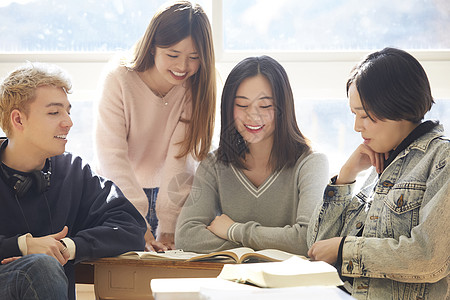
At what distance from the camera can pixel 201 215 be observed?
1.84m

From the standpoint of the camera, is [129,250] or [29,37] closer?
[129,250]

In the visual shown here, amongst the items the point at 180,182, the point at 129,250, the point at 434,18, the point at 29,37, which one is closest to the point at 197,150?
the point at 180,182

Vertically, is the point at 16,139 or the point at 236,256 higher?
the point at 16,139

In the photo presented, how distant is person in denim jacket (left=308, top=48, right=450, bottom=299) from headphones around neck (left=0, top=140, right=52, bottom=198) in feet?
2.46

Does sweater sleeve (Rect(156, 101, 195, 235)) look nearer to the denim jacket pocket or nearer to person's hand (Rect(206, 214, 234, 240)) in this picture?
person's hand (Rect(206, 214, 234, 240))

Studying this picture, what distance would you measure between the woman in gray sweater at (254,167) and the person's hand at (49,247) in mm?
388

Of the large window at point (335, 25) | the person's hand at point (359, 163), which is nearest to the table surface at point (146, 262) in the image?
the person's hand at point (359, 163)

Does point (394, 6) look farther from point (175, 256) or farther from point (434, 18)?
point (175, 256)

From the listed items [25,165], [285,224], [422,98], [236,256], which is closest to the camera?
[422,98]

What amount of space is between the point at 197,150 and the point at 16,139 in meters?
0.56

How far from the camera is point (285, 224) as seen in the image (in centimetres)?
182

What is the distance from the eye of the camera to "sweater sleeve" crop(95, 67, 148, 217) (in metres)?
1.95

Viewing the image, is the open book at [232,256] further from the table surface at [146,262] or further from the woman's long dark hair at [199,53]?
the woman's long dark hair at [199,53]

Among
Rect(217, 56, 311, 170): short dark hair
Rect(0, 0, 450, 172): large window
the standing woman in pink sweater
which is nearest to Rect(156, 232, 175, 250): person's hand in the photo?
the standing woman in pink sweater
